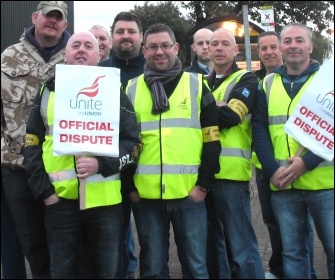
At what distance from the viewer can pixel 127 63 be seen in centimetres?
499

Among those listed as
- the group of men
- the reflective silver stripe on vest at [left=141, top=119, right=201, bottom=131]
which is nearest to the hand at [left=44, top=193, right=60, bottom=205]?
the group of men

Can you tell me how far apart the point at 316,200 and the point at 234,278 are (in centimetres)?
139

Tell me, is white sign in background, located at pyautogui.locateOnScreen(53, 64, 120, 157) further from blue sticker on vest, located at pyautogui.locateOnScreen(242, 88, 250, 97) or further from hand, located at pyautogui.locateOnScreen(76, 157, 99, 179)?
blue sticker on vest, located at pyautogui.locateOnScreen(242, 88, 250, 97)

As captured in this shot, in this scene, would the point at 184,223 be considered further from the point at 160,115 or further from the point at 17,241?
the point at 17,241

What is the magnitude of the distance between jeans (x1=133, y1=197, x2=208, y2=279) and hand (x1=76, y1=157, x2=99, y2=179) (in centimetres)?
53

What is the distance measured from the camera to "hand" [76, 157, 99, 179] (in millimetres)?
3758

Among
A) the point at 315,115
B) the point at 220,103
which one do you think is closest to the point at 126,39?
the point at 220,103

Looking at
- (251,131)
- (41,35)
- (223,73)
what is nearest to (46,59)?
(41,35)

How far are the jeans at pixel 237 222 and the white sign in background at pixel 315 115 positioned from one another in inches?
27.5

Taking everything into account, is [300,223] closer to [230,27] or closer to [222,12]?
[230,27]

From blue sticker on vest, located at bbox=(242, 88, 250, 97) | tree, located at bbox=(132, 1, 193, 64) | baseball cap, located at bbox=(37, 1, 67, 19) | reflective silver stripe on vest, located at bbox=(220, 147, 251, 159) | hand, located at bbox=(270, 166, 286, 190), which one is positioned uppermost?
tree, located at bbox=(132, 1, 193, 64)

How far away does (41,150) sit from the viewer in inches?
155

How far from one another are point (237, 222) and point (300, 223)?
52 cm

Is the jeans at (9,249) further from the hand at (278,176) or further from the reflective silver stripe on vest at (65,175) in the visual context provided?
the hand at (278,176)
